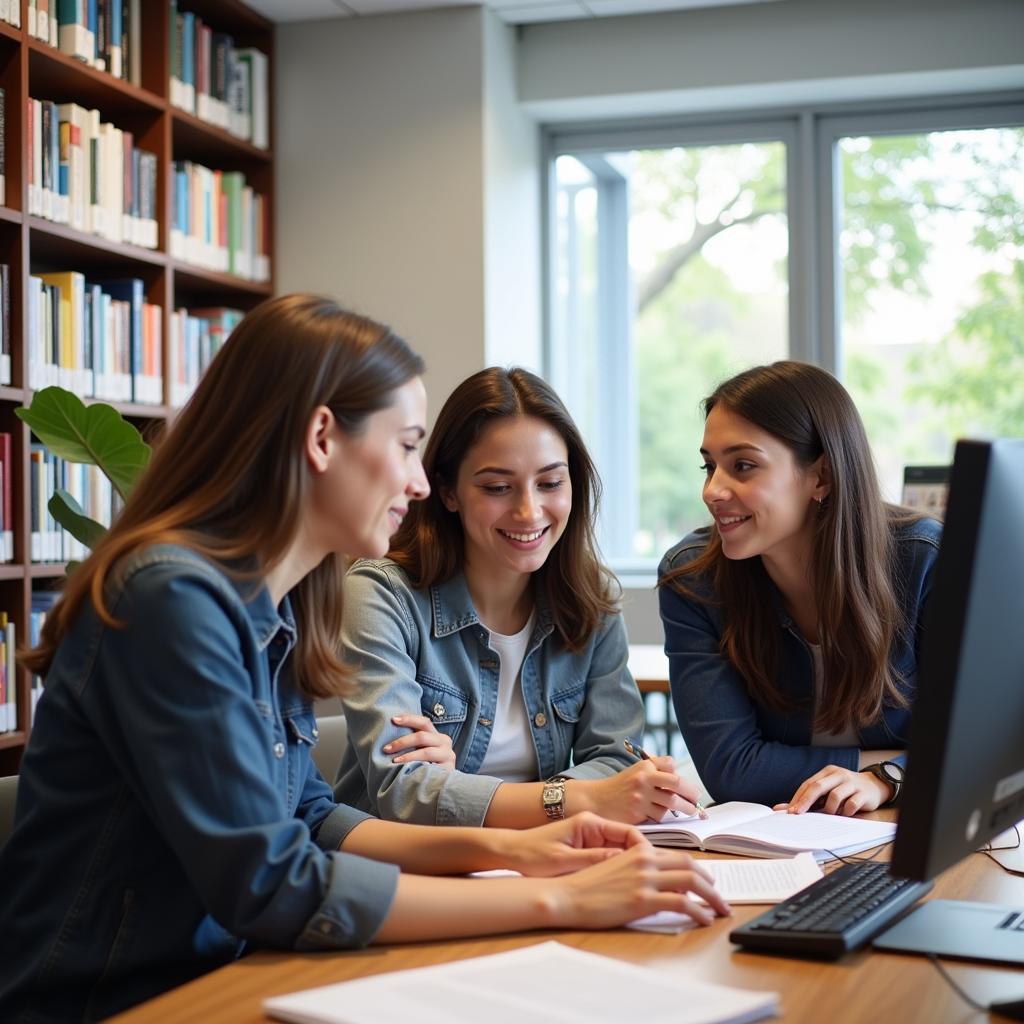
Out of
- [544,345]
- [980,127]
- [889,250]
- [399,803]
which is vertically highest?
[980,127]

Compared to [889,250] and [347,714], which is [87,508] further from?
[889,250]

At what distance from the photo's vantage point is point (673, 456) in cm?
484

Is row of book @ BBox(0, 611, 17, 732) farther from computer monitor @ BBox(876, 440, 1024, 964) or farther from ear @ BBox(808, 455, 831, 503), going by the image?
computer monitor @ BBox(876, 440, 1024, 964)

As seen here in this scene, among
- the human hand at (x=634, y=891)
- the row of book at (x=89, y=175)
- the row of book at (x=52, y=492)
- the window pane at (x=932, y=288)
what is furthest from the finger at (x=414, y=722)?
the window pane at (x=932, y=288)

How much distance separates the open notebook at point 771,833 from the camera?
1.50 meters

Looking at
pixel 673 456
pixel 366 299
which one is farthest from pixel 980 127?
pixel 366 299

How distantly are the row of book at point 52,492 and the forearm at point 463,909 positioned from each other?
2331 mm

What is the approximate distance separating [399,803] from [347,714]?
0.18 metres

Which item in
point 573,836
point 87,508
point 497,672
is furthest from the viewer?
point 87,508

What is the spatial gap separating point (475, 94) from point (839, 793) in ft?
10.2

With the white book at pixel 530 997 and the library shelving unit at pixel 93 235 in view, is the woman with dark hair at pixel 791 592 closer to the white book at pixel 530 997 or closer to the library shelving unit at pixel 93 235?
the white book at pixel 530 997

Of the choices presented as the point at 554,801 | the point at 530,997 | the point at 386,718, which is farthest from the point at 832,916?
the point at 386,718

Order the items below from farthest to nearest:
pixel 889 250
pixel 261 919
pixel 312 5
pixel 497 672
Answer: pixel 889 250 < pixel 312 5 < pixel 497 672 < pixel 261 919

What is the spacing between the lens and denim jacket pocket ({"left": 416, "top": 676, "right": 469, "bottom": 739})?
1.97 meters
